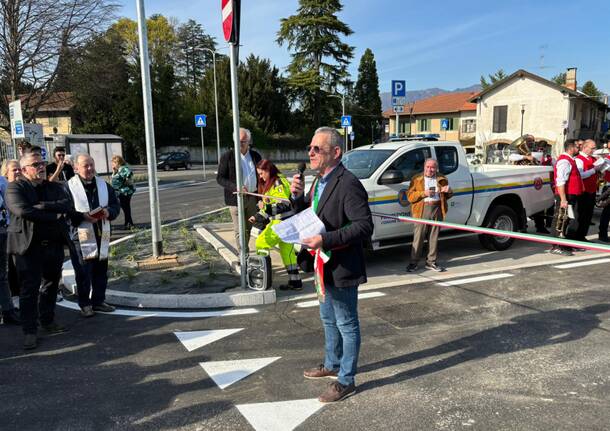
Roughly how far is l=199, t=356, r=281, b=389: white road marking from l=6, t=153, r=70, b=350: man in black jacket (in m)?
1.88

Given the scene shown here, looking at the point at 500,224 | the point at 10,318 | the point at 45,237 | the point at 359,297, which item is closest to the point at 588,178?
the point at 500,224

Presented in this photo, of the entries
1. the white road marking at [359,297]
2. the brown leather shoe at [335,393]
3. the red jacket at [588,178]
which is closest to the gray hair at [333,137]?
the brown leather shoe at [335,393]

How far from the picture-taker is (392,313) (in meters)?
5.30

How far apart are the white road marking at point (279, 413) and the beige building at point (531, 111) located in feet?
139

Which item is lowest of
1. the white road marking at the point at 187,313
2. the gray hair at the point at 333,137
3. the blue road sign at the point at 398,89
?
the white road marking at the point at 187,313

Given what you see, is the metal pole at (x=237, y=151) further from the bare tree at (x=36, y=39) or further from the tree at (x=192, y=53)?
the tree at (x=192, y=53)

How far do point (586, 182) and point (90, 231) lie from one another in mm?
7727

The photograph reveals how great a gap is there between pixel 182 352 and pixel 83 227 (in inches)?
78.5

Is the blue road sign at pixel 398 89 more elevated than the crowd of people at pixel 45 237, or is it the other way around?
the blue road sign at pixel 398 89

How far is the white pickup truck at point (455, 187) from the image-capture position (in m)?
7.08

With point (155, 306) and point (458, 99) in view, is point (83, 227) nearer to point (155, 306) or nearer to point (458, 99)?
point (155, 306)

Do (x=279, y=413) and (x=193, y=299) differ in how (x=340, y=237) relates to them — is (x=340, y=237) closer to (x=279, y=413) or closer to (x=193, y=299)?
(x=279, y=413)

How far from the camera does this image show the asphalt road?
3.24 metres

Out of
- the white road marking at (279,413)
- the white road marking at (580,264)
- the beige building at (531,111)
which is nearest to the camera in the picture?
the white road marking at (279,413)
